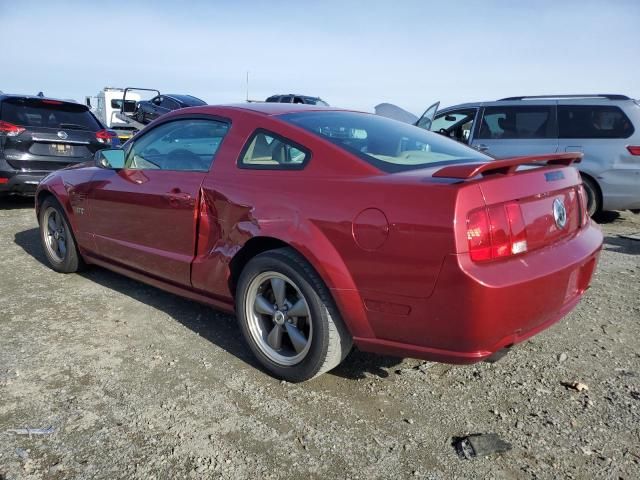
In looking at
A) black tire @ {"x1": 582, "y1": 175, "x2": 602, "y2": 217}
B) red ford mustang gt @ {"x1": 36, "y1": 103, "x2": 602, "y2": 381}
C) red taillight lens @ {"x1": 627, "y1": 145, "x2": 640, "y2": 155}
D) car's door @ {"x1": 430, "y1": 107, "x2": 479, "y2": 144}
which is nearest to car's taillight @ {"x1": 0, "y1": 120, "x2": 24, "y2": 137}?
red ford mustang gt @ {"x1": 36, "y1": 103, "x2": 602, "y2": 381}

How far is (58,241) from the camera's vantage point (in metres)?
4.71

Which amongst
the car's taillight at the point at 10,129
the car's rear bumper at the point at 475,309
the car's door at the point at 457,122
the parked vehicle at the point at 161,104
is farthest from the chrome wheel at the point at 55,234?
the parked vehicle at the point at 161,104

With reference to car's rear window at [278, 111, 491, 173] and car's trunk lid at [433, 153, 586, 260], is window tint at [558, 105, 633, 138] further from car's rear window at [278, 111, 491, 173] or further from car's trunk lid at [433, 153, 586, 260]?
car's trunk lid at [433, 153, 586, 260]

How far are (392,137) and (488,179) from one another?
3.16ft

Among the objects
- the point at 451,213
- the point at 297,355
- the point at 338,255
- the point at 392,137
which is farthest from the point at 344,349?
the point at 392,137

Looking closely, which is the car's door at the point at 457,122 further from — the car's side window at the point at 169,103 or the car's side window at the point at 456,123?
the car's side window at the point at 169,103

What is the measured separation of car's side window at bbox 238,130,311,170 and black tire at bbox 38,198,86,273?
7.33 ft

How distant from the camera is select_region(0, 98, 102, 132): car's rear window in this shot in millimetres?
7082

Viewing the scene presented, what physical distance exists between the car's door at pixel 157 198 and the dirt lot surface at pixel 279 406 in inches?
18.7

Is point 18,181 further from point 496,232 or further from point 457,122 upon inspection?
point 496,232

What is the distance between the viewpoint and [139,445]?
229cm

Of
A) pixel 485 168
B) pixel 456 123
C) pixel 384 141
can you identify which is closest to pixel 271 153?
pixel 384 141

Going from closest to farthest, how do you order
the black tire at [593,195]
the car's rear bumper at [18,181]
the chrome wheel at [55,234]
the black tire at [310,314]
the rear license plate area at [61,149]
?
the black tire at [310,314] → the chrome wheel at [55,234] → the black tire at [593,195] → the car's rear bumper at [18,181] → the rear license plate area at [61,149]

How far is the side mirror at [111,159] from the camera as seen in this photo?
3.89 m
